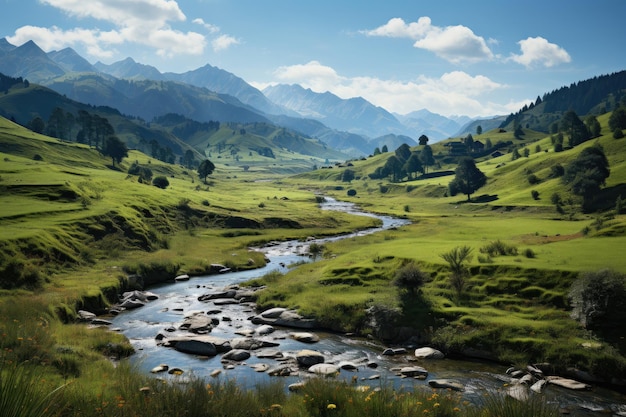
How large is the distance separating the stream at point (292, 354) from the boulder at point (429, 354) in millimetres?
580

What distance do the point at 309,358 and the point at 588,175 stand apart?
112m

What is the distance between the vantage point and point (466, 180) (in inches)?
6348

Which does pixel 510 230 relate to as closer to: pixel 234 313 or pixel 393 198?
pixel 234 313

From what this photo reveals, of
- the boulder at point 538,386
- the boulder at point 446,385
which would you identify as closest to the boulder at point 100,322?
the boulder at point 446,385

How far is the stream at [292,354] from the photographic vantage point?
84.4ft

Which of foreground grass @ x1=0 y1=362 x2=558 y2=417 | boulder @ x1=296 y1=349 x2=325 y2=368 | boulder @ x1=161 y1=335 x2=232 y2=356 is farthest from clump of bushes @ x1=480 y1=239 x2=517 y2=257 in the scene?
foreground grass @ x1=0 y1=362 x2=558 y2=417

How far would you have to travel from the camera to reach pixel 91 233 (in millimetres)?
62812

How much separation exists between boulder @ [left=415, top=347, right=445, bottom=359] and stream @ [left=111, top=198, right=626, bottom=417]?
0.58 m

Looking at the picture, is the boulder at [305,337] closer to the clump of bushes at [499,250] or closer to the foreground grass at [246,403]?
the foreground grass at [246,403]

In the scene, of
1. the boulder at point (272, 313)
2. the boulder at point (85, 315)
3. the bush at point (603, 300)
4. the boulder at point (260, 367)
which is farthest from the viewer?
the boulder at point (272, 313)

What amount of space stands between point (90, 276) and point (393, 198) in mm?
154212

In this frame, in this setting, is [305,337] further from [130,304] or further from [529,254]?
[529,254]

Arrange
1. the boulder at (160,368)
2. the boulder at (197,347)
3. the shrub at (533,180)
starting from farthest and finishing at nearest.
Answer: the shrub at (533,180), the boulder at (197,347), the boulder at (160,368)

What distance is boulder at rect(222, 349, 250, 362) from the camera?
31234 millimetres
